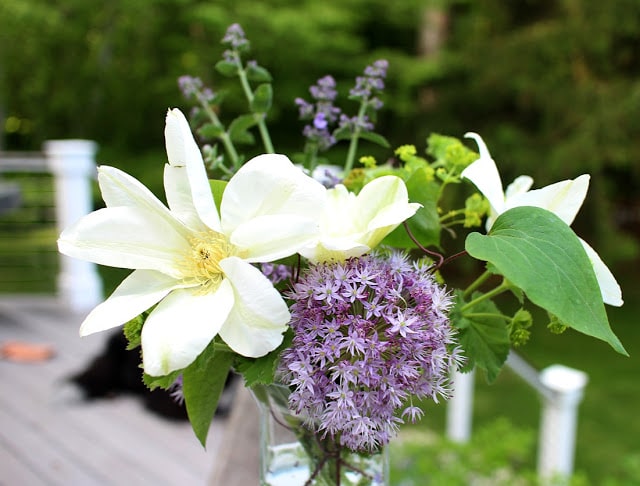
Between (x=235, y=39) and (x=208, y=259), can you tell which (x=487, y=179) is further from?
(x=235, y=39)

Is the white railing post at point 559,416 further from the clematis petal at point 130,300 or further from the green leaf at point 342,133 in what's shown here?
the clematis petal at point 130,300

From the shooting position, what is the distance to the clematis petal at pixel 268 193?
1.52ft

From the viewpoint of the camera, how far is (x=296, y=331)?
486 millimetres

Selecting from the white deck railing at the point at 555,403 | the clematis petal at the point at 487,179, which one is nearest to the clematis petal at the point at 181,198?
the clematis petal at the point at 487,179

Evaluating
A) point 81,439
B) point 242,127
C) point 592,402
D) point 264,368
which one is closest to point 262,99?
point 242,127

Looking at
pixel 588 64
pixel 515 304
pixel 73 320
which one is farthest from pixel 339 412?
pixel 588 64

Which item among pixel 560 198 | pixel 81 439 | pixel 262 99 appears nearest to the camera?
pixel 560 198

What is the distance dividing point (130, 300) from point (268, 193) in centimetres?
13

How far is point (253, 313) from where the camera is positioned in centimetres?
44

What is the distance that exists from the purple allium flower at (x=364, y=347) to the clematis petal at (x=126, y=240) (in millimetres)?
106

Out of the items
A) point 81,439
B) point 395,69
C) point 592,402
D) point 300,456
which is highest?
point 300,456

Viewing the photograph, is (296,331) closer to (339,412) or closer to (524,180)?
(339,412)

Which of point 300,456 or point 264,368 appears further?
point 300,456

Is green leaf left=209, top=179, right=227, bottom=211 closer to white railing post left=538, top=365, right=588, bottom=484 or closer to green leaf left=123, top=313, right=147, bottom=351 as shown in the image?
green leaf left=123, top=313, right=147, bottom=351
